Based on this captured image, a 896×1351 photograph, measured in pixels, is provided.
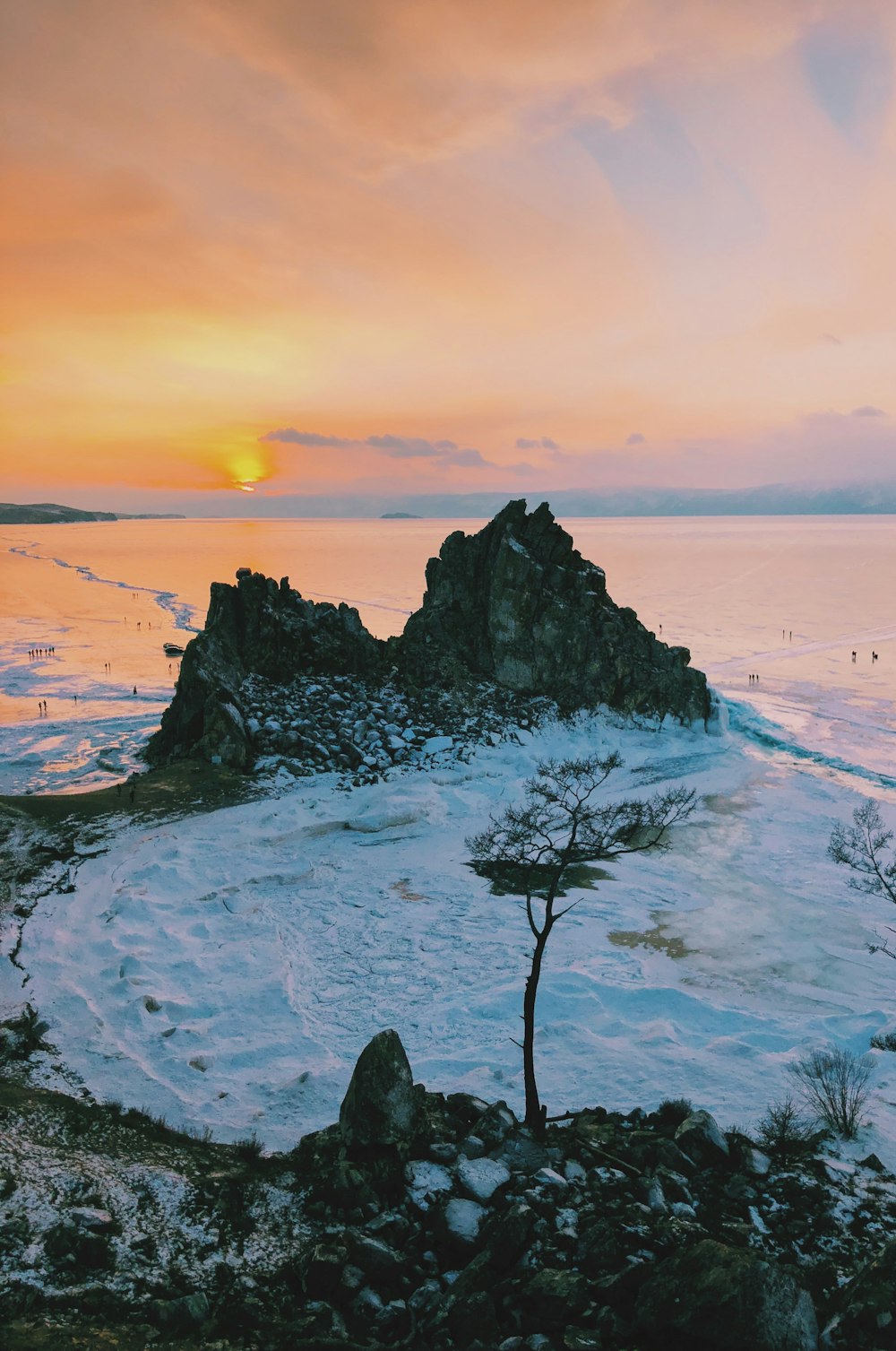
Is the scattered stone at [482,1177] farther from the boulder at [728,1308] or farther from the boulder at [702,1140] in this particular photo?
the boulder at [702,1140]

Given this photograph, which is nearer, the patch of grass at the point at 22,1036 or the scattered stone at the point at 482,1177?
the scattered stone at the point at 482,1177

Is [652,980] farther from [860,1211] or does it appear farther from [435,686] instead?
[435,686]

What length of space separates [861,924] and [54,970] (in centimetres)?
2379

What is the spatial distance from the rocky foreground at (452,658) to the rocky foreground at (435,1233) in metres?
24.3

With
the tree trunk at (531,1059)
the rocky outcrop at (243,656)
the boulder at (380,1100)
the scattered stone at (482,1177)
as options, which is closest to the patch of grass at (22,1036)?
the boulder at (380,1100)

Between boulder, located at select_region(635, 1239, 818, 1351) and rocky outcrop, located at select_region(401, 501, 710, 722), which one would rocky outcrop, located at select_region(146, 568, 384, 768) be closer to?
rocky outcrop, located at select_region(401, 501, 710, 722)

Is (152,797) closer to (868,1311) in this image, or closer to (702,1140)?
(702,1140)

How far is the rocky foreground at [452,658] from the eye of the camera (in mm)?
38125

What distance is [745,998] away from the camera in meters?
20.3

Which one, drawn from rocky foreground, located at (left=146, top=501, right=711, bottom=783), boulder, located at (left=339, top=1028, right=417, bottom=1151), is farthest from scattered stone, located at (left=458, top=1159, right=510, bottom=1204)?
rocky foreground, located at (left=146, top=501, right=711, bottom=783)

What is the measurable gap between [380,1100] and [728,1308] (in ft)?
20.1

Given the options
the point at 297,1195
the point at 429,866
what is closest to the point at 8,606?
the point at 429,866

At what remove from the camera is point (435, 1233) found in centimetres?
1084

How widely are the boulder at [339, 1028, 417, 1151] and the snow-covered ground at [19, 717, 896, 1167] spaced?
218 centimetres
